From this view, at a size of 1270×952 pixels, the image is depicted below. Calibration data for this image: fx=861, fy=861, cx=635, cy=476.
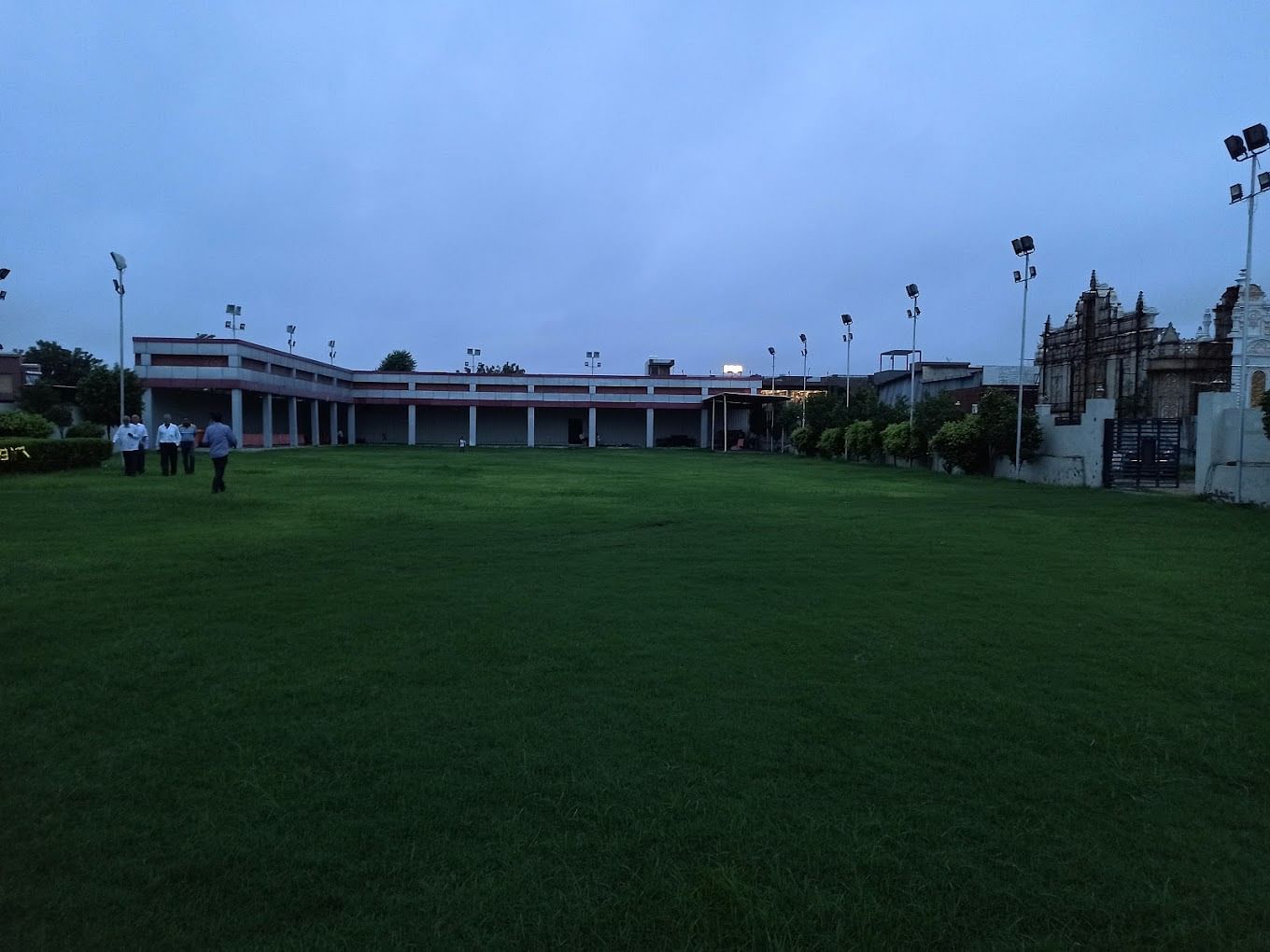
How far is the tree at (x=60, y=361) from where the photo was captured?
5994cm

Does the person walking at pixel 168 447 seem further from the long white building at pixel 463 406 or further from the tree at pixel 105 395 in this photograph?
the long white building at pixel 463 406

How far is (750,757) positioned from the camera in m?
4.04

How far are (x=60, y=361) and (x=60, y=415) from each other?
16144 mm

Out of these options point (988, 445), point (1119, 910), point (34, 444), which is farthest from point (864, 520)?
point (34, 444)

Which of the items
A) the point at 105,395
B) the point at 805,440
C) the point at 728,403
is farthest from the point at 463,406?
the point at 805,440

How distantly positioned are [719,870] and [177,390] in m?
49.1

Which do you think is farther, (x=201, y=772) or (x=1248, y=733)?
(x=1248, y=733)

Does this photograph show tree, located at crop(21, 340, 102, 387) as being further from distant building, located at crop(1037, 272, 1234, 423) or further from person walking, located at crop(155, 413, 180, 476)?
distant building, located at crop(1037, 272, 1234, 423)

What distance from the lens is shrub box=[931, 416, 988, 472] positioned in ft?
90.6

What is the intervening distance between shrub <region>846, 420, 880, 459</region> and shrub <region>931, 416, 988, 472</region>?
807 cm

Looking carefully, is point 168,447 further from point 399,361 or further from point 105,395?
point 399,361

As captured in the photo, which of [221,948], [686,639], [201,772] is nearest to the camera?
[221,948]

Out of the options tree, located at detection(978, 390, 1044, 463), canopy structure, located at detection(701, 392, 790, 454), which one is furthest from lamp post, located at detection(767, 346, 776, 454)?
tree, located at detection(978, 390, 1044, 463)

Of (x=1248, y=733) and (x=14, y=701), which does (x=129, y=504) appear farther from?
(x=1248, y=733)
